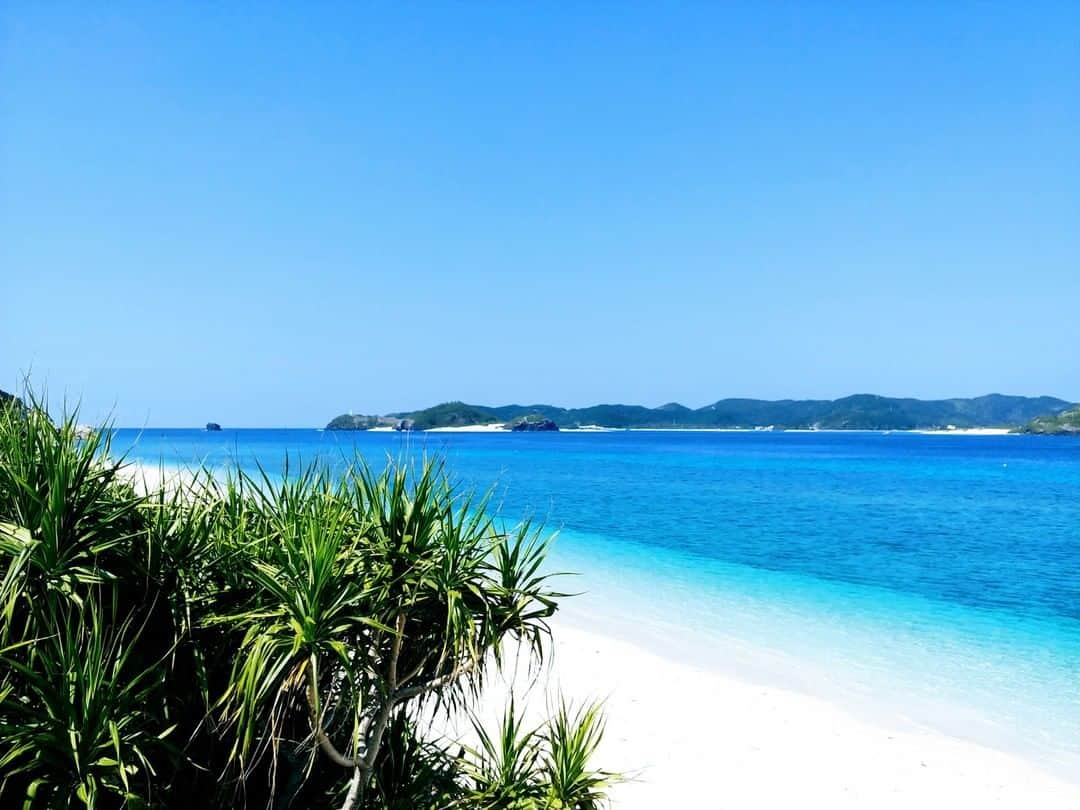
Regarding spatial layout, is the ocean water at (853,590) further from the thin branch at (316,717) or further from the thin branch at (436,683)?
the thin branch at (316,717)

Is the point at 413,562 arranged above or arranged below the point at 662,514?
above

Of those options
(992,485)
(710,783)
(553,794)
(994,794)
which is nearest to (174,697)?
(553,794)

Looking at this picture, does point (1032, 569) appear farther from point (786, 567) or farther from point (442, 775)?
point (442, 775)

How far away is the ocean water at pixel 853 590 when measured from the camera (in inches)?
437

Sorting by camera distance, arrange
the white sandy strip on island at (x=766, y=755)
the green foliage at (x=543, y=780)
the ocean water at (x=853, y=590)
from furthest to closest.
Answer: the ocean water at (x=853, y=590)
the white sandy strip on island at (x=766, y=755)
the green foliage at (x=543, y=780)

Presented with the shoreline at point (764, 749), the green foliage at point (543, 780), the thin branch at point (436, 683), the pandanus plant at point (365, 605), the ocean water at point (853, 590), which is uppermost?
the pandanus plant at point (365, 605)

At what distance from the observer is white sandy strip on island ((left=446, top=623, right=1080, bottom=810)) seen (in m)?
7.50

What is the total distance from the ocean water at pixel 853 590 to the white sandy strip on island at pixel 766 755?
0.87 metres

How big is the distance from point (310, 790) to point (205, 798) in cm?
68

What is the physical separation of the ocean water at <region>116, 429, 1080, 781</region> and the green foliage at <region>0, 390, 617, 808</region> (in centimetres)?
38

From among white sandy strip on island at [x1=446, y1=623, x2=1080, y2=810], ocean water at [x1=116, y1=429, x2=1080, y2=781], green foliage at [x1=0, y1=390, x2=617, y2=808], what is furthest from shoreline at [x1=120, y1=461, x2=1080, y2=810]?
green foliage at [x1=0, y1=390, x2=617, y2=808]

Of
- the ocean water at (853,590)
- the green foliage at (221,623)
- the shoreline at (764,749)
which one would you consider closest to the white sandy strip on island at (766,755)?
the shoreline at (764,749)

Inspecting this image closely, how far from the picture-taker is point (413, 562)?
386 cm

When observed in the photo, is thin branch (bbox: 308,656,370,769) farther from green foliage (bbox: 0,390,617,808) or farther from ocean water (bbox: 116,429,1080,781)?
ocean water (bbox: 116,429,1080,781)
